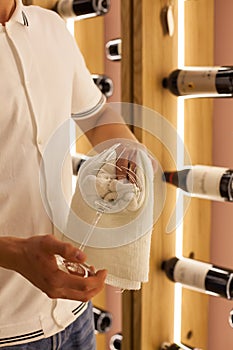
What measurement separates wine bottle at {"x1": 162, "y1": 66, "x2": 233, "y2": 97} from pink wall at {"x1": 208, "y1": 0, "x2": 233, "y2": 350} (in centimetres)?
11

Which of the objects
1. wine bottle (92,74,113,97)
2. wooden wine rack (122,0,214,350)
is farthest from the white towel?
wine bottle (92,74,113,97)

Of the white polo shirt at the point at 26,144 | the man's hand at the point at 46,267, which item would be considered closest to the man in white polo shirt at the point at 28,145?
the white polo shirt at the point at 26,144

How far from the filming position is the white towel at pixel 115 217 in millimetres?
807

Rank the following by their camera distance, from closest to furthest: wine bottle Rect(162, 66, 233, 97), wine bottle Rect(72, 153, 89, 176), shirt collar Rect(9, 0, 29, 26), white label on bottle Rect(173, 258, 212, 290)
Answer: shirt collar Rect(9, 0, 29, 26) < wine bottle Rect(162, 66, 233, 97) < white label on bottle Rect(173, 258, 212, 290) < wine bottle Rect(72, 153, 89, 176)

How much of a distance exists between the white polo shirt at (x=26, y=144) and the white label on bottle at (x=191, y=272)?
391mm

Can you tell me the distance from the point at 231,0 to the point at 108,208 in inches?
28.0

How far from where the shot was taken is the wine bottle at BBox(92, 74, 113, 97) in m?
1.51

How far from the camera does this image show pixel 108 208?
0.83 m

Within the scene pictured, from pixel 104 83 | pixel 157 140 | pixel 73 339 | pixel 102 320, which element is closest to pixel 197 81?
pixel 157 140

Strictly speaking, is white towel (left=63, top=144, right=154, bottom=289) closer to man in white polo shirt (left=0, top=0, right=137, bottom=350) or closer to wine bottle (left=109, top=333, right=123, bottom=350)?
man in white polo shirt (left=0, top=0, right=137, bottom=350)

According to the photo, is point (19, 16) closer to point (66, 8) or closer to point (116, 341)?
point (66, 8)

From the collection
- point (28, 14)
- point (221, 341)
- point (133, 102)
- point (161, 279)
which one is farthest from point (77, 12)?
point (221, 341)

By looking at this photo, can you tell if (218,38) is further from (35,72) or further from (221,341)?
(221,341)

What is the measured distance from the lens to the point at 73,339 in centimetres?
102
